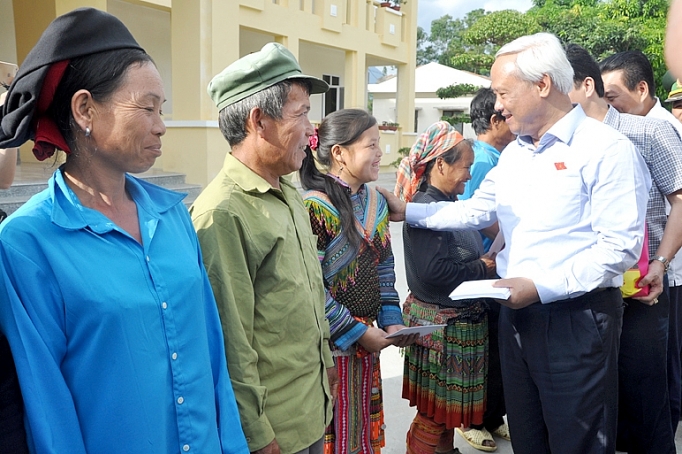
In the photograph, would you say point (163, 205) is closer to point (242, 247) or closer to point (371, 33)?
point (242, 247)

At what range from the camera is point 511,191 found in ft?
8.09

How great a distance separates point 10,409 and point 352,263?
4.80 feet

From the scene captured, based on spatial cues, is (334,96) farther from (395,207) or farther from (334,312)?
(334,312)

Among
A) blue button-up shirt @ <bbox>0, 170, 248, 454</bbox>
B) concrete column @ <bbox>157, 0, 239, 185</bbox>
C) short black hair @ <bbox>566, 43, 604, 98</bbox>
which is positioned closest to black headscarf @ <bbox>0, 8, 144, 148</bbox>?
blue button-up shirt @ <bbox>0, 170, 248, 454</bbox>

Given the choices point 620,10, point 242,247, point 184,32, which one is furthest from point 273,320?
point 620,10

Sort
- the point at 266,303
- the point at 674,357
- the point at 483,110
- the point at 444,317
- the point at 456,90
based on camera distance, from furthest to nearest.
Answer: the point at 456,90, the point at 483,110, the point at 674,357, the point at 444,317, the point at 266,303

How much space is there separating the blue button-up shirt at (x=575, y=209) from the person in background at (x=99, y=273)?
1.38 metres

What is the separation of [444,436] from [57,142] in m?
2.54

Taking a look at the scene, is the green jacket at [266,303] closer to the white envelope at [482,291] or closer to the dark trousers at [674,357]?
the white envelope at [482,291]

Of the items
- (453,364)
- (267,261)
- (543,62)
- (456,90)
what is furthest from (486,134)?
(456,90)

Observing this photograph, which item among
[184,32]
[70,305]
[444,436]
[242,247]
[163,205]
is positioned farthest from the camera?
[184,32]

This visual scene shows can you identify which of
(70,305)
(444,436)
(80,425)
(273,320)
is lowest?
(444,436)

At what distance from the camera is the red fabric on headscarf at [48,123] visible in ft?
4.35

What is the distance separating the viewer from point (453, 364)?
2928 millimetres
